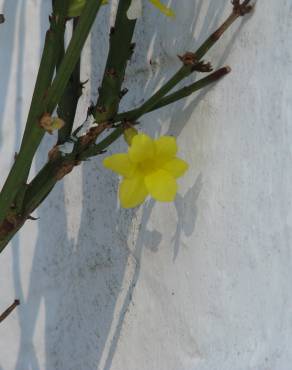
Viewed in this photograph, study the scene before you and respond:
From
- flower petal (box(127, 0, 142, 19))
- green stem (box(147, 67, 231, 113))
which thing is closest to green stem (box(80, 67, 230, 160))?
green stem (box(147, 67, 231, 113))

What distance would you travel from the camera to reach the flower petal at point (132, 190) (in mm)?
544

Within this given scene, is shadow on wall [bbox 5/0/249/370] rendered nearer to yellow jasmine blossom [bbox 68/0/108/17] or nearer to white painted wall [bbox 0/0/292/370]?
white painted wall [bbox 0/0/292/370]

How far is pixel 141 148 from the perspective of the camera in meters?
0.52

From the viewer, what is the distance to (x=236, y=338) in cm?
70

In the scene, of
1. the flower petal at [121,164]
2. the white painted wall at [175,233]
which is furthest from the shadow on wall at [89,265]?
the flower petal at [121,164]

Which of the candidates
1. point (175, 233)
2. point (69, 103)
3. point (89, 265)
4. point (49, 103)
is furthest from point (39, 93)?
point (89, 265)

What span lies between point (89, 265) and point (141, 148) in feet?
1.71

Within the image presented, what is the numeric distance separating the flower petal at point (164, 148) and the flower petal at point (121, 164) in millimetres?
29

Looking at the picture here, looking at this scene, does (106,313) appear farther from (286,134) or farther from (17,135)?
(286,134)

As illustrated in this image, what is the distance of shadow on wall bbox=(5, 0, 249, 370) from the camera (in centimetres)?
86

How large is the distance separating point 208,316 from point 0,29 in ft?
2.23

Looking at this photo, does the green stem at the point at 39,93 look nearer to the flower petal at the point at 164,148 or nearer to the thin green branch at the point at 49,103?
the thin green branch at the point at 49,103

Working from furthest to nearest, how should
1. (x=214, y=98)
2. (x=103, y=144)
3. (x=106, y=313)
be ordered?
(x=106, y=313) < (x=214, y=98) < (x=103, y=144)

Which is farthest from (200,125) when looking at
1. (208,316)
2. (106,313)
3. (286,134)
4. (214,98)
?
(106,313)
